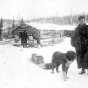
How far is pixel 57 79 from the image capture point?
5.83m

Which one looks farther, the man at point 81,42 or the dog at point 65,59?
the man at point 81,42

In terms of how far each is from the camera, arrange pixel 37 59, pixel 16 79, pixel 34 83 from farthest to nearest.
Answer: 1. pixel 37 59
2. pixel 16 79
3. pixel 34 83

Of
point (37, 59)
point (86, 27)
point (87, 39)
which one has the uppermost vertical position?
point (86, 27)

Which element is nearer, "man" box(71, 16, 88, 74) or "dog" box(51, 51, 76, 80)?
"dog" box(51, 51, 76, 80)

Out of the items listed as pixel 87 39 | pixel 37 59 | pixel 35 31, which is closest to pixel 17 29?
pixel 35 31

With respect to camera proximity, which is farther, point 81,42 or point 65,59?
point 81,42

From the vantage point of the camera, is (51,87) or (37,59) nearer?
(51,87)

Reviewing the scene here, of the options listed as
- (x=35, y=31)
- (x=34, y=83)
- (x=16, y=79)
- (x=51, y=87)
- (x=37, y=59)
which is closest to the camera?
Answer: (x=51, y=87)

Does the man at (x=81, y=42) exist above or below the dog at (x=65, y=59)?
above

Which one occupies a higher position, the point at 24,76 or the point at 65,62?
the point at 65,62

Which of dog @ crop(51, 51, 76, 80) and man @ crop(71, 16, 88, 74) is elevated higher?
man @ crop(71, 16, 88, 74)

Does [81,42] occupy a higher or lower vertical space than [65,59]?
higher

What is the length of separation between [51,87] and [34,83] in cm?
70

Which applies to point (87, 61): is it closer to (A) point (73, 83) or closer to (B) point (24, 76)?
(A) point (73, 83)
